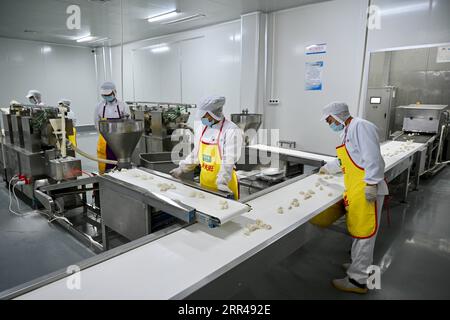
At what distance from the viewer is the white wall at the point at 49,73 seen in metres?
8.64

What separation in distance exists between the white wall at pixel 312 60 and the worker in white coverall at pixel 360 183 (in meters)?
3.13

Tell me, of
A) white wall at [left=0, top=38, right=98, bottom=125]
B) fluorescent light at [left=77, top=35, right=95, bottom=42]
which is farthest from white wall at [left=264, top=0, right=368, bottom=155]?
white wall at [left=0, top=38, right=98, bottom=125]

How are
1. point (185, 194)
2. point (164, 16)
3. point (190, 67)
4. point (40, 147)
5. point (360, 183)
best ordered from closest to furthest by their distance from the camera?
point (185, 194)
point (360, 183)
point (40, 147)
point (164, 16)
point (190, 67)

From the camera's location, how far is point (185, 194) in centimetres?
188

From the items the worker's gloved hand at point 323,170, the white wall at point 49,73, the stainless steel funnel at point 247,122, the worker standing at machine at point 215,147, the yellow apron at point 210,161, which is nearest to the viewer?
the worker standing at machine at point 215,147

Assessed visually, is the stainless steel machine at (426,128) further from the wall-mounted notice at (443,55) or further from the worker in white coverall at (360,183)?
the worker in white coverall at (360,183)

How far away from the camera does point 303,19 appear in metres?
5.30

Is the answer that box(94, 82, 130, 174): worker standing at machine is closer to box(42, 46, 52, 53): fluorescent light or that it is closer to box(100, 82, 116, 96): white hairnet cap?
box(100, 82, 116, 96): white hairnet cap

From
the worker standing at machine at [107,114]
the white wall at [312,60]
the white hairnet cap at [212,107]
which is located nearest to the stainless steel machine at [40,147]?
the worker standing at machine at [107,114]

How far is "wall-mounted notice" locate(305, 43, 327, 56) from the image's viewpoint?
201 inches

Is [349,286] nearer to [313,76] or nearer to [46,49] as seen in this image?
[313,76]

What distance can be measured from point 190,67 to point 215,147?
223 inches

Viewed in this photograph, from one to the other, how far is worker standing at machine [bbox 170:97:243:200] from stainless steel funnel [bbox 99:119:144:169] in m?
0.41

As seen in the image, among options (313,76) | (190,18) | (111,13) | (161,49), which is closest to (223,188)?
(313,76)
